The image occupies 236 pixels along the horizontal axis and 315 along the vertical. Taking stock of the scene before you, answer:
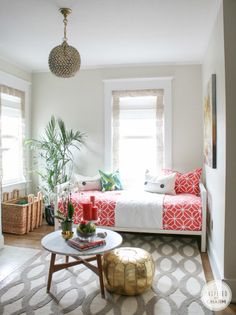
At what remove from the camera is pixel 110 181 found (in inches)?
163

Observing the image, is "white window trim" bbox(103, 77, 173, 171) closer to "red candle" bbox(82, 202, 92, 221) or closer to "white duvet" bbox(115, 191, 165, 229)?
"white duvet" bbox(115, 191, 165, 229)

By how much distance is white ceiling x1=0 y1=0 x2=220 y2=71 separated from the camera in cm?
253

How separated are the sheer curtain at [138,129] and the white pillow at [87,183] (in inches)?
18.6

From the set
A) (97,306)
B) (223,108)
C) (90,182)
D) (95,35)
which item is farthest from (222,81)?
(90,182)

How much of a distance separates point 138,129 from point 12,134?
2.02m

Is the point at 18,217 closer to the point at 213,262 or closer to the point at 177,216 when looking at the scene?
the point at 177,216

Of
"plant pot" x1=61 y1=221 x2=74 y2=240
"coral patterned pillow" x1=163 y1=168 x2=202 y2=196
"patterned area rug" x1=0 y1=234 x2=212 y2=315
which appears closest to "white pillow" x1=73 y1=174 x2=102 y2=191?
"coral patterned pillow" x1=163 y1=168 x2=202 y2=196

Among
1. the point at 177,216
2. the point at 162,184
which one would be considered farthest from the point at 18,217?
the point at 177,216

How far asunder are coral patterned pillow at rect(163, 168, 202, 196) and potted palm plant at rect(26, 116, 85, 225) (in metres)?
1.73

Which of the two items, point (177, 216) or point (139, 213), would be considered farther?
point (139, 213)

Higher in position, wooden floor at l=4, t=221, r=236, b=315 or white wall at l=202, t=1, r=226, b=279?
white wall at l=202, t=1, r=226, b=279

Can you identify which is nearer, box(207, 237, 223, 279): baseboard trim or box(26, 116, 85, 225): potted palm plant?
box(207, 237, 223, 279): baseboard trim

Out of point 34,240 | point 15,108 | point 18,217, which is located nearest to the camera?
point 34,240

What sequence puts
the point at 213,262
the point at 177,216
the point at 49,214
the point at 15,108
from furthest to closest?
the point at 15,108, the point at 49,214, the point at 177,216, the point at 213,262
